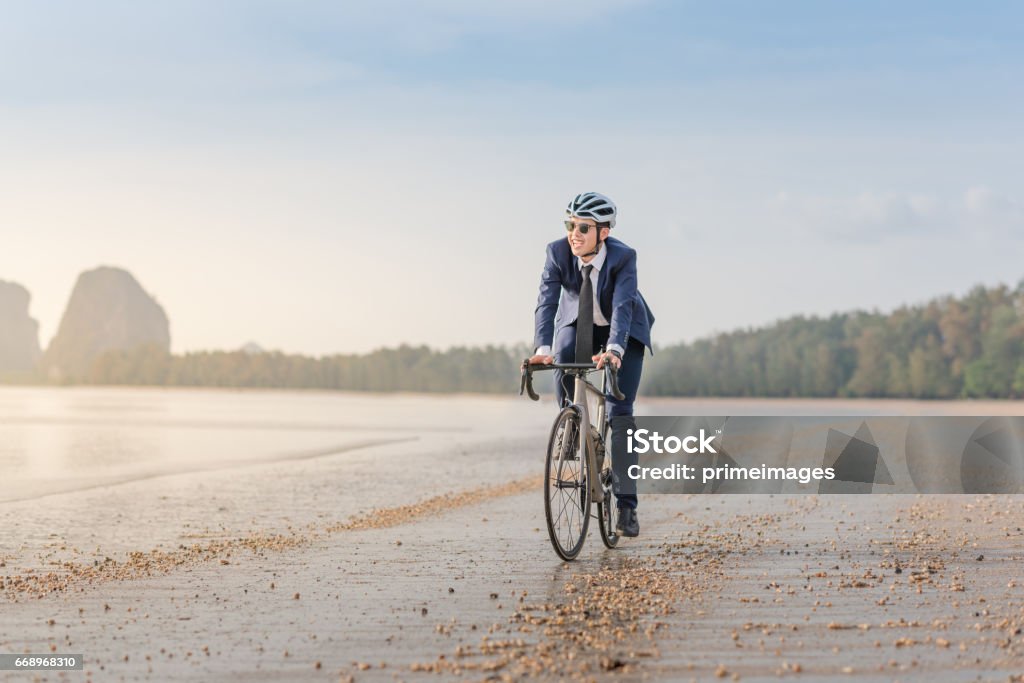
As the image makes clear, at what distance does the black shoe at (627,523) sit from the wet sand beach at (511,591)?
15cm

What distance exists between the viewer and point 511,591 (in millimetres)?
6562

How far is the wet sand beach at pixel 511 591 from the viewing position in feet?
15.9

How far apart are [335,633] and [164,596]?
66.0 inches

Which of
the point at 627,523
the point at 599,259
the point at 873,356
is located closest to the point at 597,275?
the point at 599,259

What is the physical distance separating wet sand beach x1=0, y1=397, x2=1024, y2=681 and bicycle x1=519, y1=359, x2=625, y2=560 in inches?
11.3

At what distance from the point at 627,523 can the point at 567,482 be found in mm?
1087

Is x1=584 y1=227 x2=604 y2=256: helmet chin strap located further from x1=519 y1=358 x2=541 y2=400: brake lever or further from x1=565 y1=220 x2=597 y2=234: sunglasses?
x1=519 y1=358 x2=541 y2=400: brake lever

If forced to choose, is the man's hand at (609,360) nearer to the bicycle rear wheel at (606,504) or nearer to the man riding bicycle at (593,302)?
the man riding bicycle at (593,302)

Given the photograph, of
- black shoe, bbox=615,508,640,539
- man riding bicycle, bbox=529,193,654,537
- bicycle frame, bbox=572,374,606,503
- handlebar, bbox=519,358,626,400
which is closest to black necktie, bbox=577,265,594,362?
man riding bicycle, bbox=529,193,654,537

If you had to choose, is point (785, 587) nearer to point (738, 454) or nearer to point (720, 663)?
point (720, 663)

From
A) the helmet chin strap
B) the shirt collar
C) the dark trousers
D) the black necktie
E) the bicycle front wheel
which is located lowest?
the bicycle front wheel

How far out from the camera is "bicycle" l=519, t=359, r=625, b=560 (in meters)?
7.52

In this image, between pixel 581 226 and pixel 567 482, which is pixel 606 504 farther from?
pixel 581 226

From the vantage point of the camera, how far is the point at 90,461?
1980cm
